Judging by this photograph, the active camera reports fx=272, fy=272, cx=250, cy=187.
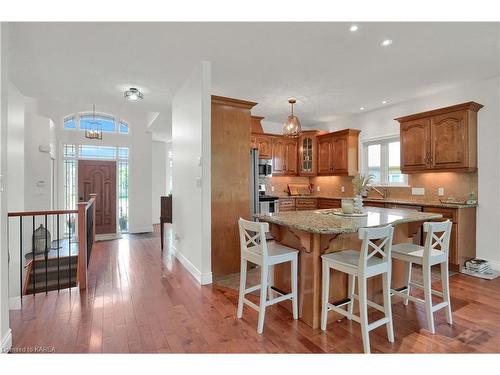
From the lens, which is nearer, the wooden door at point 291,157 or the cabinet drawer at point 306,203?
the cabinet drawer at point 306,203

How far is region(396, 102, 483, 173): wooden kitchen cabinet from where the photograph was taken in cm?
395

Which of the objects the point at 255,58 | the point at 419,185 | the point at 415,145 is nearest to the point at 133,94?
the point at 255,58

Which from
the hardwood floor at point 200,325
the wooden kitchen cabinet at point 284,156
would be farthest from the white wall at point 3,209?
the wooden kitchen cabinet at point 284,156

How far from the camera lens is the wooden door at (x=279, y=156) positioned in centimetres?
636

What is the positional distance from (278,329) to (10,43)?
12.9ft

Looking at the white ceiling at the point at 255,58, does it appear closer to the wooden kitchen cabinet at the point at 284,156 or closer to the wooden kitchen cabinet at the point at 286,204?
the wooden kitchen cabinet at the point at 284,156

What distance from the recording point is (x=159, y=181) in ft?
28.7

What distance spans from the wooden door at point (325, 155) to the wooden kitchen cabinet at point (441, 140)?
1720mm

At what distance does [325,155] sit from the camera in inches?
252

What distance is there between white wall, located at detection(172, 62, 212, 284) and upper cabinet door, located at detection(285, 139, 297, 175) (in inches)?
115

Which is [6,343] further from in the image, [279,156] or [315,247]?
[279,156]

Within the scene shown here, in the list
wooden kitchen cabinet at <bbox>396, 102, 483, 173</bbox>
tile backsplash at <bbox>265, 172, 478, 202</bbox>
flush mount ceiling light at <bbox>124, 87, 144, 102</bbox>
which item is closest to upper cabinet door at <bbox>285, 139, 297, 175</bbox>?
tile backsplash at <bbox>265, 172, 478, 202</bbox>

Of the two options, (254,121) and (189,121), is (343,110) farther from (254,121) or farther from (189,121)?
(189,121)

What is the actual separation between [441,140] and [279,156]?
3171 millimetres
